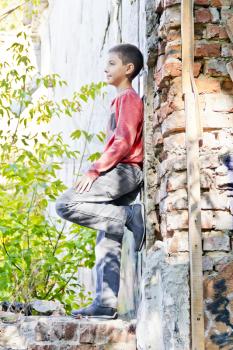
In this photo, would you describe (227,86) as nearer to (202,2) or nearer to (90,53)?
(202,2)

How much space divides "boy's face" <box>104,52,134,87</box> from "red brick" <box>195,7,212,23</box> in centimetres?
73

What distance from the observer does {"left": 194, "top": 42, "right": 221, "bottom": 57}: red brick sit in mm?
3533

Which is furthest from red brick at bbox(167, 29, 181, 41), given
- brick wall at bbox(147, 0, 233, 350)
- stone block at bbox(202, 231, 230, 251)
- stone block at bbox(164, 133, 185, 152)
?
stone block at bbox(202, 231, 230, 251)

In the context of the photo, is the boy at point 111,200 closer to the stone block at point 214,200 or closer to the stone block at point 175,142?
the stone block at point 175,142

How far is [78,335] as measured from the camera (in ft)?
12.1

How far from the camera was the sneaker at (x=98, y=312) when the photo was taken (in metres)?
3.87

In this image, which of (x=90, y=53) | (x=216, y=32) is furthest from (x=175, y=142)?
(x=90, y=53)

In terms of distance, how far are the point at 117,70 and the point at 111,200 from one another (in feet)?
2.89

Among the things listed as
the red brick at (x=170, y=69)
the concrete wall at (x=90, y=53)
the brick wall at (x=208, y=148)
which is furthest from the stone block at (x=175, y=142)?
the concrete wall at (x=90, y=53)

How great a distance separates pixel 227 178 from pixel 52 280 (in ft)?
7.32

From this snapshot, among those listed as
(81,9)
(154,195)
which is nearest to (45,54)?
(81,9)

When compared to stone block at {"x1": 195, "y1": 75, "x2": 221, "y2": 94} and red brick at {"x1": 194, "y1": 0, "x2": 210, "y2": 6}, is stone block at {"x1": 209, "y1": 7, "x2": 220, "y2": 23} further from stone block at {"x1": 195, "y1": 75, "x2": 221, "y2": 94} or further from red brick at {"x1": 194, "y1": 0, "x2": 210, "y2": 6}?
stone block at {"x1": 195, "y1": 75, "x2": 221, "y2": 94}

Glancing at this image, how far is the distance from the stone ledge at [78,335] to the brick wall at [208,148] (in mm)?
625

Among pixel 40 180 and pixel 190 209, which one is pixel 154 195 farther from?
pixel 40 180
